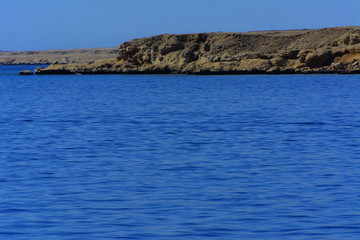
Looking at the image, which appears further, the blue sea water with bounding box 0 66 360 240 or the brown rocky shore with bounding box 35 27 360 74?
the brown rocky shore with bounding box 35 27 360 74

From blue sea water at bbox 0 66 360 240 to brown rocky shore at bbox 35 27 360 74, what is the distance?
206 feet

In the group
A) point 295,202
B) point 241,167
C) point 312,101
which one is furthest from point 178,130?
point 312,101

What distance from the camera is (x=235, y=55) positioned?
98.7m

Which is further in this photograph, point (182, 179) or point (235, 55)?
point (235, 55)

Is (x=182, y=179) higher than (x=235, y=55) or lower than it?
lower

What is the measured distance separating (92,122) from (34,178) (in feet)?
44.6

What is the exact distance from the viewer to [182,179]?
12.9 metres

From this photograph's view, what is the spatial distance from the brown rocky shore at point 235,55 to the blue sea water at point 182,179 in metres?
62.6

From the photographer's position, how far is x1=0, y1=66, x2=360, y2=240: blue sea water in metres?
9.23

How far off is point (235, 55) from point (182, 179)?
285 ft

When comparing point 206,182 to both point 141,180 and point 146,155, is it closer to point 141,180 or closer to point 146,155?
point 141,180

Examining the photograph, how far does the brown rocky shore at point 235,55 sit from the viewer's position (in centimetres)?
8750

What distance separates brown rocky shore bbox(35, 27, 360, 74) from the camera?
287ft

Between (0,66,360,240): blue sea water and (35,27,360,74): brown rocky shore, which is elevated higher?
(35,27,360,74): brown rocky shore
